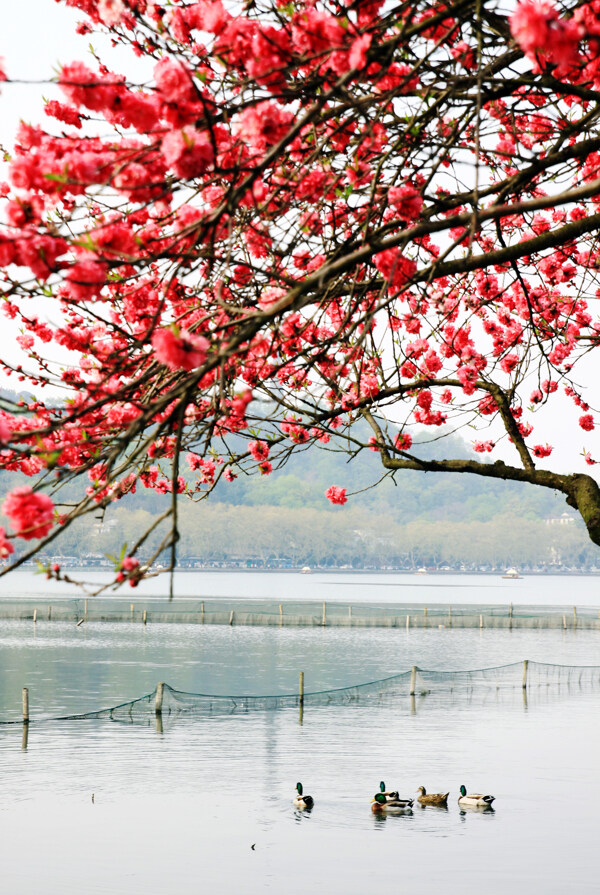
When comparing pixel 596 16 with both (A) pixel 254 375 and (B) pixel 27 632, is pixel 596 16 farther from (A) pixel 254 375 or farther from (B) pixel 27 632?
(B) pixel 27 632

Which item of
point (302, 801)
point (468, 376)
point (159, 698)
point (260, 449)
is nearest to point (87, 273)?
point (260, 449)

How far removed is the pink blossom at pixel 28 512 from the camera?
448 centimetres

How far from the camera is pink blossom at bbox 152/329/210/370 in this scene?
4312 mm

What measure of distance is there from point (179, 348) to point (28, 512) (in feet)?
3.04

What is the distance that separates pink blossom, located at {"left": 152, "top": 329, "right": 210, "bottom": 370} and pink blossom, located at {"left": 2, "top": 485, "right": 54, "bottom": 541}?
77cm

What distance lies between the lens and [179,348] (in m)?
4.34

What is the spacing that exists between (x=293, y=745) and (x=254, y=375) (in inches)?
906

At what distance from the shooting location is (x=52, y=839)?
19797mm

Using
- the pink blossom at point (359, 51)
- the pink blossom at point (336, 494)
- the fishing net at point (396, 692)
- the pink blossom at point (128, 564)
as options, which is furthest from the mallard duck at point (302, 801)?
the pink blossom at point (359, 51)

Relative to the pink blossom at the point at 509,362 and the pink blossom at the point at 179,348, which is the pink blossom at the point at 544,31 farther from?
the pink blossom at the point at 509,362

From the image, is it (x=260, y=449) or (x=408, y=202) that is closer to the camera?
(x=408, y=202)

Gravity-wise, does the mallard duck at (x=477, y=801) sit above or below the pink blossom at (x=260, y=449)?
below

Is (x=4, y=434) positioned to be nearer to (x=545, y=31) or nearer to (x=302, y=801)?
(x=545, y=31)

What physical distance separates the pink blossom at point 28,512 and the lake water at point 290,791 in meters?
14.0
